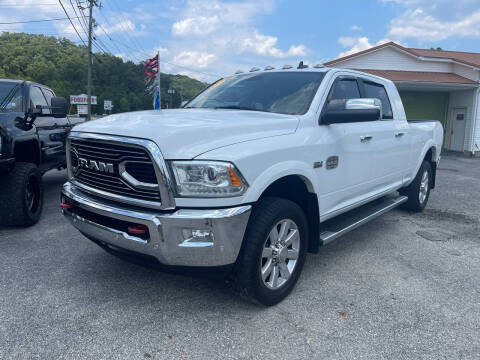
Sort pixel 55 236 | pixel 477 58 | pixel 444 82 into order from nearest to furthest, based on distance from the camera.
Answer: pixel 55 236 < pixel 444 82 < pixel 477 58

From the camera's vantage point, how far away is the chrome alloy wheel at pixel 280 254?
9.37 feet

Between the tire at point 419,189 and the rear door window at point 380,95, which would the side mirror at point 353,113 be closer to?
the rear door window at point 380,95

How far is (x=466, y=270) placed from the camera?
3.82 metres

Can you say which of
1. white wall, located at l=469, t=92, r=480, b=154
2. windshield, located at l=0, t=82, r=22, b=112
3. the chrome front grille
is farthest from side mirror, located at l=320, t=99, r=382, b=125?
white wall, located at l=469, t=92, r=480, b=154

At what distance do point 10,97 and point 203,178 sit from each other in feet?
14.6

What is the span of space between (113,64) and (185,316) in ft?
208

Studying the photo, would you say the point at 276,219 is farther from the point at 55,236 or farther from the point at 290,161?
the point at 55,236

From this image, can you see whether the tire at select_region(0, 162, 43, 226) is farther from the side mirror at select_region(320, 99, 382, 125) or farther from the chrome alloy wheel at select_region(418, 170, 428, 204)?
the chrome alloy wheel at select_region(418, 170, 428, 204)

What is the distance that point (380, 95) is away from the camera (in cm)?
475

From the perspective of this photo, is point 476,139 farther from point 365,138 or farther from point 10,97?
point 10,97

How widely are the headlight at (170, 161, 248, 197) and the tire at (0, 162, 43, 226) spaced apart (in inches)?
128

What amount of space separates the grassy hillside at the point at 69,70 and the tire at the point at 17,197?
20.0 metres

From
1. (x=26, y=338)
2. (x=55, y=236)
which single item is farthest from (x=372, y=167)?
(x=55, y=236)

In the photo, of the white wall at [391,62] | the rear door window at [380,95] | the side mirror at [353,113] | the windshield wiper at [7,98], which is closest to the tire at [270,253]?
the side mirror at [353,113]
